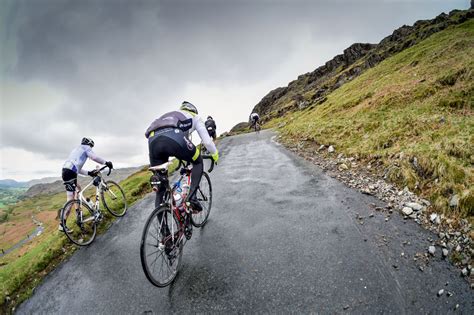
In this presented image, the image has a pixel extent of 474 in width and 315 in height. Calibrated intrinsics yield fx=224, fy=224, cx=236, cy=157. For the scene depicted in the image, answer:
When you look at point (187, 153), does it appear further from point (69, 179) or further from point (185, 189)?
point (69, 179)

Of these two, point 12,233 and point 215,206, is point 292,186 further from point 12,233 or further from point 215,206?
point 12,233

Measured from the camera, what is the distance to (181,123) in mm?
4832

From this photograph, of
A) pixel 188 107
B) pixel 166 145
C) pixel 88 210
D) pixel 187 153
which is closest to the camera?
pixel 166 145

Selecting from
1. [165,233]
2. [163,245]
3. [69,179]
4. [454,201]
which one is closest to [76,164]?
[69,179]

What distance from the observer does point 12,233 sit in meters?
136

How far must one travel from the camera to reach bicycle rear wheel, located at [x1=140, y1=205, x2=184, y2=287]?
4039 millimetres

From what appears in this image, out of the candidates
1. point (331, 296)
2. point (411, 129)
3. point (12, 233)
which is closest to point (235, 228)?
point (331, 296)

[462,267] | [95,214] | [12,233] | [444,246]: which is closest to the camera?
[462,267]

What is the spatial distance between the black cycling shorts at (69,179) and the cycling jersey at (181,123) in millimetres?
4806

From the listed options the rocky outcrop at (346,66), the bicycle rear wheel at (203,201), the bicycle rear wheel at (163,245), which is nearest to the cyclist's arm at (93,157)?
the bicycle rear wheel at (203,201)

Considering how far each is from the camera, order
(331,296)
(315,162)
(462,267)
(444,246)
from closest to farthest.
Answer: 1. (331,296)
2. (462,267)
3. (444,246)
4. (315,162)

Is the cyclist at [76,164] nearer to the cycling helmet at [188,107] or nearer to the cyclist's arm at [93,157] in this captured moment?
the cyclist's arm at [93,157]

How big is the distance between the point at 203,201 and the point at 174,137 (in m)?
2.87

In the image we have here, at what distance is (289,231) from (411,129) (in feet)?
31.1
